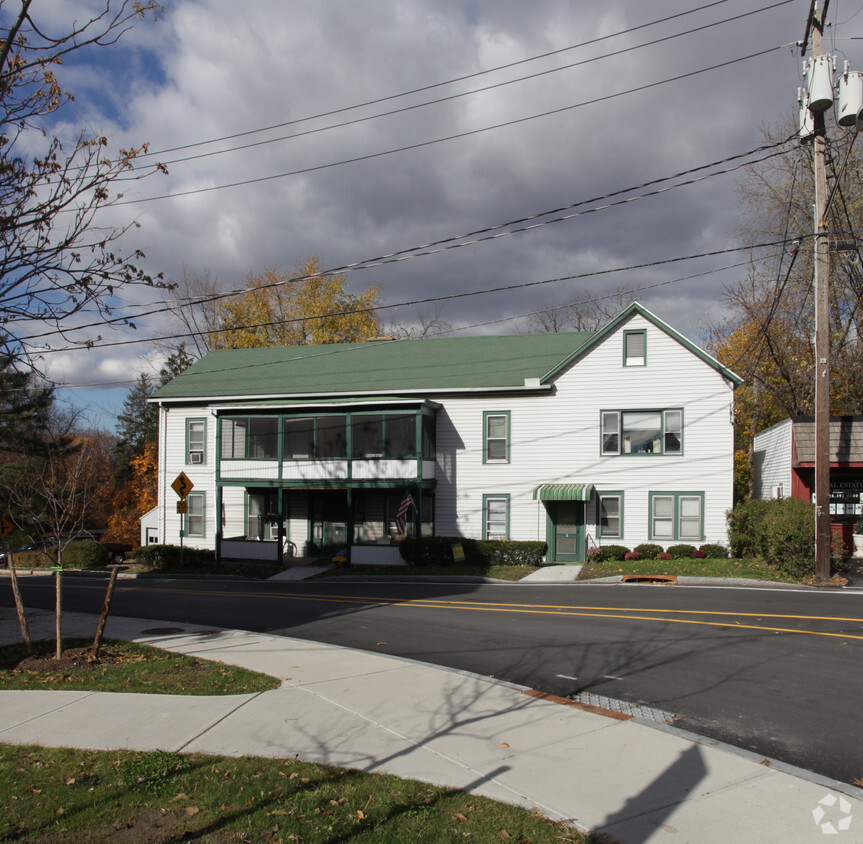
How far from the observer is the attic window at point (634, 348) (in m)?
26.9

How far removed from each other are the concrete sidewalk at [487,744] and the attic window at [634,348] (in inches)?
761

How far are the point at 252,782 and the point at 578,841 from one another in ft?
8.45

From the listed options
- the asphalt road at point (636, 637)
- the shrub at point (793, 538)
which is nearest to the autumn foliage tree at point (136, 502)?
the asphalt road at point (636, 637)

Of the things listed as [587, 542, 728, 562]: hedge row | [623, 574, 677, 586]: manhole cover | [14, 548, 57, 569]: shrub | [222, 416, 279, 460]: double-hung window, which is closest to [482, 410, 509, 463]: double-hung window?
[587, 542, 728, 562]: hedge row

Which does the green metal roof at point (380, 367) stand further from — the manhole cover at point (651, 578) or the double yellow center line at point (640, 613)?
the double yellow center line at point (640, 613)

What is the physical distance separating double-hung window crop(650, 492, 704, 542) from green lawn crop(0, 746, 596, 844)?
72.7 feet

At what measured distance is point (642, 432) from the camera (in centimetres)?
2684

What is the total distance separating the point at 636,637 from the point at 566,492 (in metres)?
14.3

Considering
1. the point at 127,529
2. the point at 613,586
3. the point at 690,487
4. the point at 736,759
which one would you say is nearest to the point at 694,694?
the point at 736,759

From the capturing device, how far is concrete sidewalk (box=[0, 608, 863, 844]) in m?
5.36

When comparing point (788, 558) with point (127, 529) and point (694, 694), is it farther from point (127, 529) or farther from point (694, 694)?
point (127, 529)

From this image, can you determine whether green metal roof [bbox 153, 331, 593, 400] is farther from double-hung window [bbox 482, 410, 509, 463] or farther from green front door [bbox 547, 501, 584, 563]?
green front door [bbox 547, 501, 584, 563]

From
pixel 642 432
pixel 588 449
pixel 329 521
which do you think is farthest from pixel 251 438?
pixel 642 432

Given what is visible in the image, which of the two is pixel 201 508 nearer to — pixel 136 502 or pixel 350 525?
pixel 350 525
